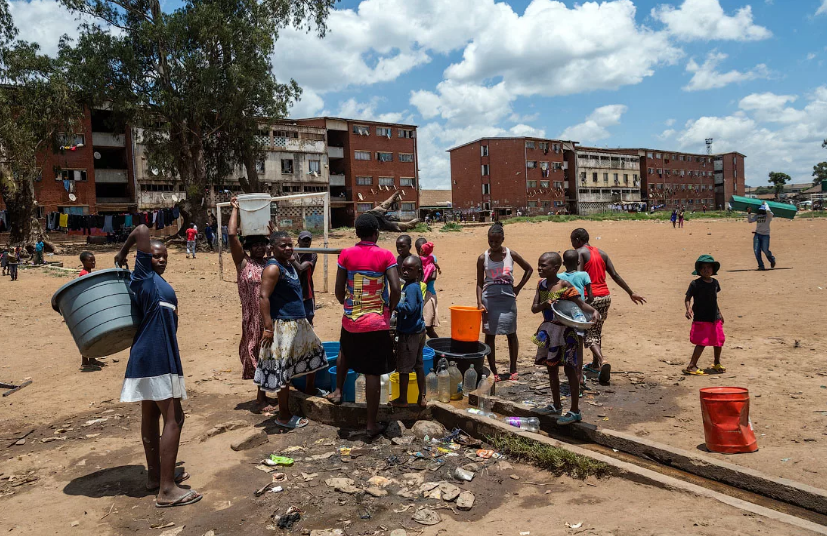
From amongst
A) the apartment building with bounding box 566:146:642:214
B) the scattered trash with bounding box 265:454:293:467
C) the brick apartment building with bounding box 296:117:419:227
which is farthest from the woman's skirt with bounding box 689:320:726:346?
the apartment building with bounding box 566:146:642:214

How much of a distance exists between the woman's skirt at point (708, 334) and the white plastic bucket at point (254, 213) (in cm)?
572

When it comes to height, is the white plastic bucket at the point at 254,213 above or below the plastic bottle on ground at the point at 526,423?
above

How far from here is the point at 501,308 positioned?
6.55 m

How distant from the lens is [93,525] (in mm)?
3686

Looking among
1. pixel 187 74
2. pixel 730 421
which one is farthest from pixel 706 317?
pixel 187 74

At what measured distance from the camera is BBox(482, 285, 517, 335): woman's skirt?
257 inches

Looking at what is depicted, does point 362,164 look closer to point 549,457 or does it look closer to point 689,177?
point 549,457

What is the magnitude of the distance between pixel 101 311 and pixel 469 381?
352cm

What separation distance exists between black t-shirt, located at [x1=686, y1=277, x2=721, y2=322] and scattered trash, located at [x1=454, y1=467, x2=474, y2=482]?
3.87 metres

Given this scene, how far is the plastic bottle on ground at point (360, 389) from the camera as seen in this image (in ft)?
18.5

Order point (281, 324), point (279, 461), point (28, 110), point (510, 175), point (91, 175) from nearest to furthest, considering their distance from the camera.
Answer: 1. point (279, 461)
2. point (281, 324)
3. point (28, 110)
4. point (91, 175)
5. point (510, 175)

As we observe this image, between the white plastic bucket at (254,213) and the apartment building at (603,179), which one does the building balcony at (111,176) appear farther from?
the apartment building at (603,179)

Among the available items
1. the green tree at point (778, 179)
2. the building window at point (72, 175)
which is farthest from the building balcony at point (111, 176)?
the green tree at point (778, 179)

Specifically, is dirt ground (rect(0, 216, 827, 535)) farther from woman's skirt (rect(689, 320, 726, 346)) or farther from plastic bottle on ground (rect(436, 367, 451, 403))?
plastic bottle on ground (rect(436, 367, 451, 403))
